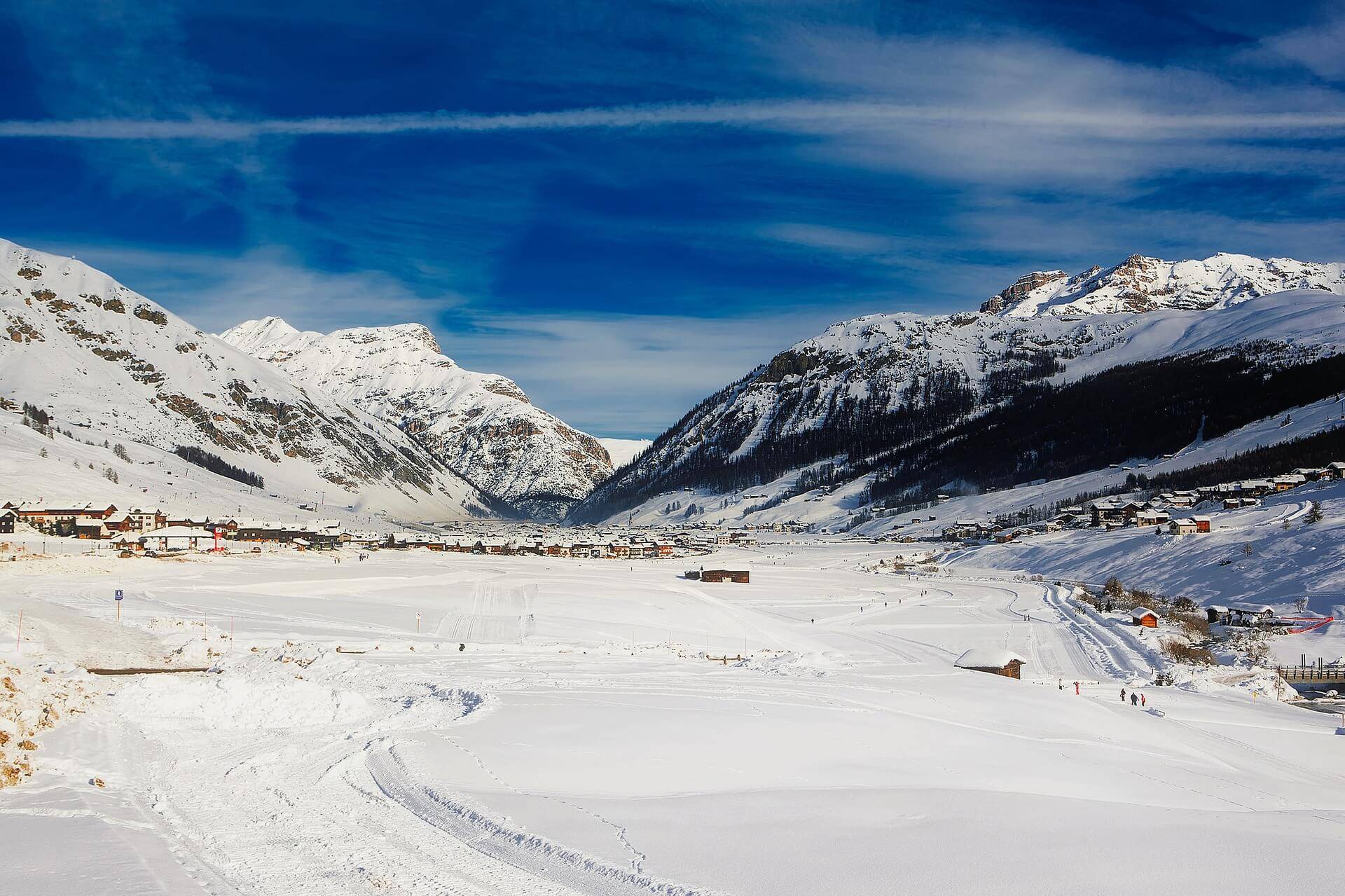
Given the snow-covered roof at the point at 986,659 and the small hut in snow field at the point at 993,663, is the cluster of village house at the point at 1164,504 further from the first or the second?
the small hut in snow field at the point at 993,663

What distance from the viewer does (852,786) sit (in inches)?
577

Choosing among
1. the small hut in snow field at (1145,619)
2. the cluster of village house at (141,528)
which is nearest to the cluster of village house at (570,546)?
the cluster of village house at (141,528)

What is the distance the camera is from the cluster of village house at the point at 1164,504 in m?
104

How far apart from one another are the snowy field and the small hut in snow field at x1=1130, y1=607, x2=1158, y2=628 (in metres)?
13.8

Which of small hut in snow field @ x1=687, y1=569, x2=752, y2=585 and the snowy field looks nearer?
the snowy field

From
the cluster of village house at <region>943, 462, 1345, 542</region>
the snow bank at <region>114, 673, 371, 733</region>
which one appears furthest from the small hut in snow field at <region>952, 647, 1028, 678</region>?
the cluster of village house at <region>943, 462, 1345, 542</region>

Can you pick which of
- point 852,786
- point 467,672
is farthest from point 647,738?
point 467,672

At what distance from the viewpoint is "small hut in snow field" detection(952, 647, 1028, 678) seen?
3575 centimetres

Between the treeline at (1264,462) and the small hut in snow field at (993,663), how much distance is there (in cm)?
10504

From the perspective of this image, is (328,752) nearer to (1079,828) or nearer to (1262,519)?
(1079,828)

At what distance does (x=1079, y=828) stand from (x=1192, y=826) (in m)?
1.97

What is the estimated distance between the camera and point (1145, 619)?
51219 millimetres

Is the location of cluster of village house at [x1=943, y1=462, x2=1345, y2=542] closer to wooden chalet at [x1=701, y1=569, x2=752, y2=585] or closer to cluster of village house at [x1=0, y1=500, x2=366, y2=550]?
wooden chalet at [x1=701, y1=569, x2=752, y2=585]

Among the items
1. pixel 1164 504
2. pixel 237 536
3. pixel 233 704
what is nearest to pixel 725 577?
pixel 233 704
